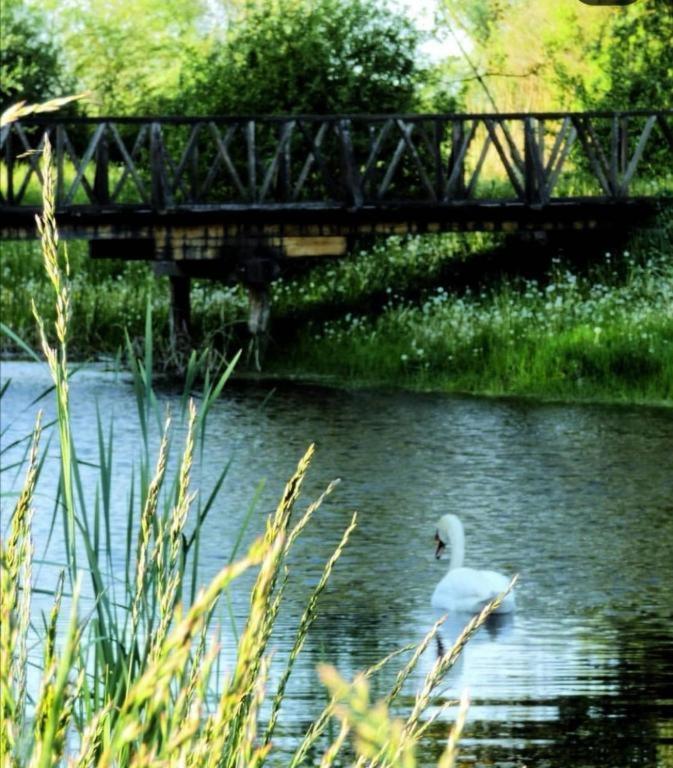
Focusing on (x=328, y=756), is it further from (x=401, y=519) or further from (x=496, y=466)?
(x=496, y=466)

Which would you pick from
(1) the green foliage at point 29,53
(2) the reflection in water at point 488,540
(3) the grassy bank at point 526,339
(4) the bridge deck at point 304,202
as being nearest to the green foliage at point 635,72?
(4) the bridge deck at point 304,202

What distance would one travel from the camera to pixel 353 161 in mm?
21844

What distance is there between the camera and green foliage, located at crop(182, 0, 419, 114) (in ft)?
84.7

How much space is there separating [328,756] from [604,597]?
22.1 feet

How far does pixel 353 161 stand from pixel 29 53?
1515 centimetres

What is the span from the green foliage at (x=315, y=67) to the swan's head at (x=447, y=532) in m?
16.9

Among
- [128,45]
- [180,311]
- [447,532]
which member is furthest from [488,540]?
[128,45]

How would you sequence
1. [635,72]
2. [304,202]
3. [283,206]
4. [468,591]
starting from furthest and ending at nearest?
[635,72] → [304,202] → [283,206] → [468,591]

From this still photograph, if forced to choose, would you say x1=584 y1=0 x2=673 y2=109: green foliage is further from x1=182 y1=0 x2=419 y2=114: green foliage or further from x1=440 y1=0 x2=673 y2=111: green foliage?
x1=182 y1=0 x2=419 y2=114: green foliage

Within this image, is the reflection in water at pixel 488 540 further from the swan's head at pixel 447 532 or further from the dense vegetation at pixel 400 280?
the dense vegetation at pixel 400 280

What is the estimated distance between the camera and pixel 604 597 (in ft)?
26.9

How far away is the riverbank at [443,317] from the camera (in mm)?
18203

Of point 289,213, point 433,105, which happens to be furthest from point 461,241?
point 289,213

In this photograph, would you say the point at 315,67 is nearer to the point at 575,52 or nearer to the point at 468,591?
the point at 575,52
